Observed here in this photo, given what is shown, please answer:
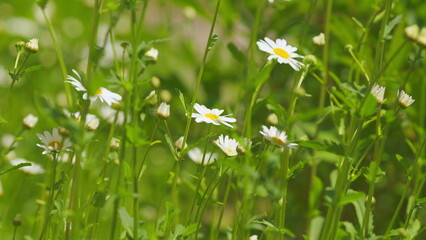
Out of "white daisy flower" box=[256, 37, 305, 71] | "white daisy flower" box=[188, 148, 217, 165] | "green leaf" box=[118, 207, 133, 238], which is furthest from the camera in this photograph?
"white daisy flower" box=[188, 148, 217, 165]

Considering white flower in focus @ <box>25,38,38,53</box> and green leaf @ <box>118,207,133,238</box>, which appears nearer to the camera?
green leaf @ <box>118,207,133,238</box>

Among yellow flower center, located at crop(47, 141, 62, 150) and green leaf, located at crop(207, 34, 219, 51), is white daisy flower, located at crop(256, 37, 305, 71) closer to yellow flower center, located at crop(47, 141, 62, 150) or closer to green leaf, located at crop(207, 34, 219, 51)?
green leaf, located at crop(207, 34, 219, 51)

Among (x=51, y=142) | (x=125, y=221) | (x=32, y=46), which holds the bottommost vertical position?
(x=125, y=221)

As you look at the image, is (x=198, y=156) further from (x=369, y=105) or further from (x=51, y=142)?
(x=369, y=105)

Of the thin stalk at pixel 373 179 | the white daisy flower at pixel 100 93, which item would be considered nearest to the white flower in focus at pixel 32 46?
the white daisy flower at pixel 100 93

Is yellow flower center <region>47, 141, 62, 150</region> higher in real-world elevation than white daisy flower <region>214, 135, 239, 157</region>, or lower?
lower

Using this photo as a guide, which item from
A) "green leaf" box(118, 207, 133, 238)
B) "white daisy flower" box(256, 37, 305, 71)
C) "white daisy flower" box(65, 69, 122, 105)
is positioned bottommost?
"green leaf" box(118, 207, 133, 238)

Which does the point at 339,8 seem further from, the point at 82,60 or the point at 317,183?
the point at 82,60

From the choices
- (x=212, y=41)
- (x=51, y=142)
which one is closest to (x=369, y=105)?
(x=212, y=41)

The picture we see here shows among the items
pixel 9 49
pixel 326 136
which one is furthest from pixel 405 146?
pixel 9 49

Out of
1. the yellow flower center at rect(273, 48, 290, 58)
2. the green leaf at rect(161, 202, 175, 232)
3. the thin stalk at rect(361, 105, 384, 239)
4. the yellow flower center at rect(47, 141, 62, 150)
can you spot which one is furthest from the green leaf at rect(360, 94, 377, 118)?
the yellow flower center at rect(47, 141, 62, 150)

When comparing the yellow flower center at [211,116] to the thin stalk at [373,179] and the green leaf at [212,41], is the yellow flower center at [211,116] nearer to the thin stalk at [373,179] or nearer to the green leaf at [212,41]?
the green leaf at [212,41]
